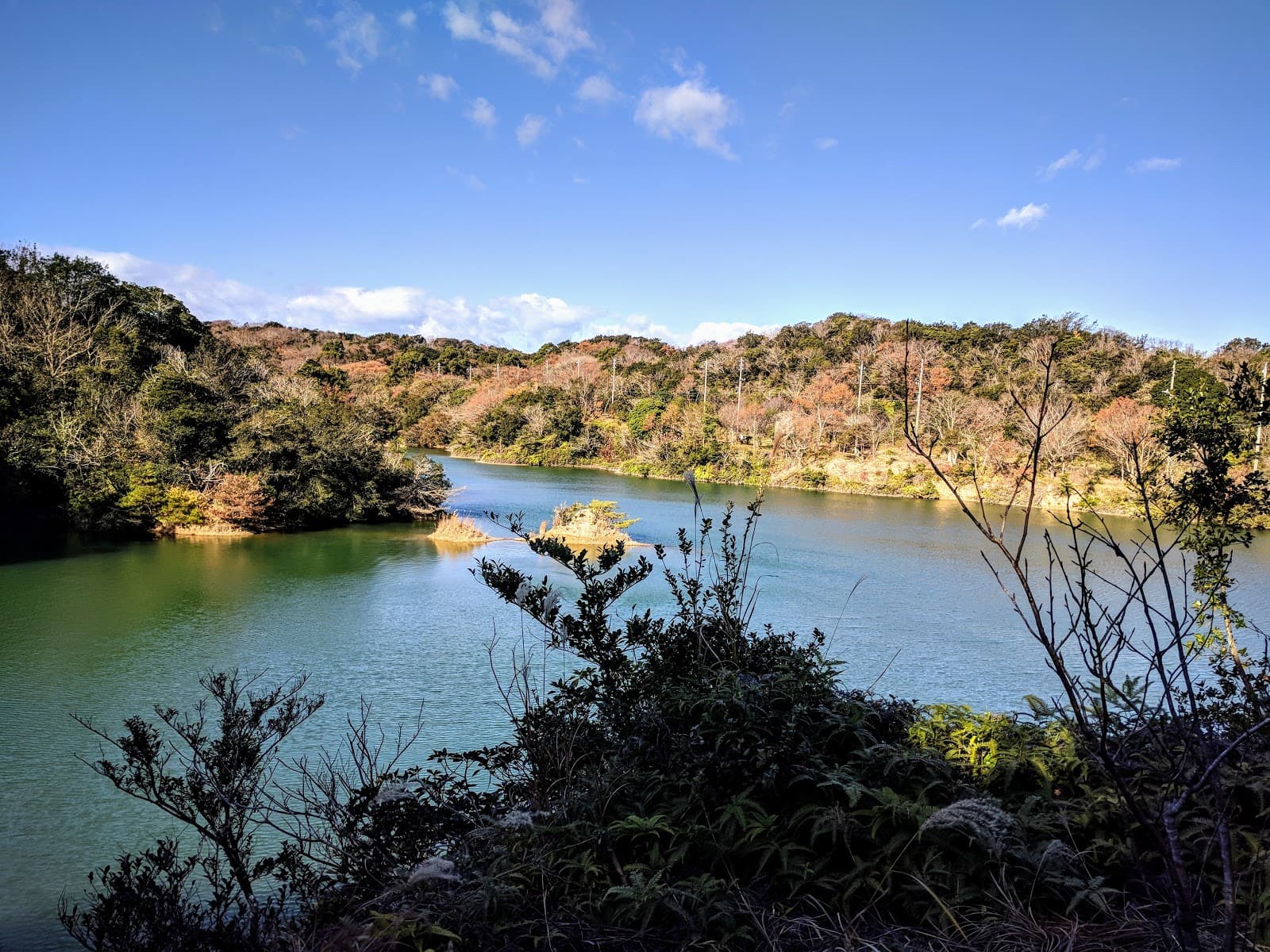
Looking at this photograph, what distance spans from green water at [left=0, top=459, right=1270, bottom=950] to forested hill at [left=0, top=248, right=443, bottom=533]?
44.1 inches

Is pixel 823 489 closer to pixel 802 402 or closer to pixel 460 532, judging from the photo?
pixel 802 402

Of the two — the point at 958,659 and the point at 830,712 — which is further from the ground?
the point at 830,712

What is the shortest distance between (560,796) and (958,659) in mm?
7913

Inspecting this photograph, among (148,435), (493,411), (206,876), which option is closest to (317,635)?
(206,876)

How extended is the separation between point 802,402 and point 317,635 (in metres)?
34.3

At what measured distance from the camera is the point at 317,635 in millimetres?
10312

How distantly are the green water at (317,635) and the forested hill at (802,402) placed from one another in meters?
9.84

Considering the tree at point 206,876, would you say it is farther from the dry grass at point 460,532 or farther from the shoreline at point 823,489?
the shoreline at point 823,489

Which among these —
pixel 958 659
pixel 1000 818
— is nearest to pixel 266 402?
pixel 958 659

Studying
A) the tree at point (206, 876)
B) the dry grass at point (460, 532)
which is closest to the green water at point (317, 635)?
the dry grass at point (460, 532)

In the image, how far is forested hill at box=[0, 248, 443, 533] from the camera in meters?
16.8

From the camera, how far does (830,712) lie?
3.66 metres

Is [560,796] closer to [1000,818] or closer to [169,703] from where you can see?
[1000,818]

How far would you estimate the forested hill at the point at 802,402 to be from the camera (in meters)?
30.8
